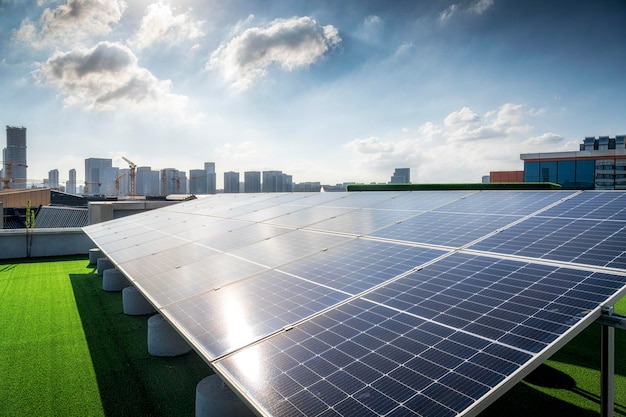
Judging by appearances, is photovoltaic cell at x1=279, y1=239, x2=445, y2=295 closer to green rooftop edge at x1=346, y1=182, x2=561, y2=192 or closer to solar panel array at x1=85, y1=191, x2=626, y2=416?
solar panel array at x1=85, y1=191, x2=626, y2=416

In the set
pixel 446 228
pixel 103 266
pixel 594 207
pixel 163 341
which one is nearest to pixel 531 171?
pixel 594 207

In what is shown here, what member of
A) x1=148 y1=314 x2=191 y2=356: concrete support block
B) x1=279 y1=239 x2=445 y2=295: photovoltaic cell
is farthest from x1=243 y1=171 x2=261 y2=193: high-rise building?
x1=279 y1=239 x2=445 y2=295: photovoltaic cell

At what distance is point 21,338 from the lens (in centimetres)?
1260

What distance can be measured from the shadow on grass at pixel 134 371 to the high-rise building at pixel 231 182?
158902mm

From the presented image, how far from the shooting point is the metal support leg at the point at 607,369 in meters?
5.70

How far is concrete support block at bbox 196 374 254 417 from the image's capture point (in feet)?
24.4

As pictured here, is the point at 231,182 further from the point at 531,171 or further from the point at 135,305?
the point at 135,305

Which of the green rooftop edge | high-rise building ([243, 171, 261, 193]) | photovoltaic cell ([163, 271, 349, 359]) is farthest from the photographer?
high-rise building ([243, 171, 261, 193])

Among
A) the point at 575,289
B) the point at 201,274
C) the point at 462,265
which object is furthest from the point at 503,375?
the point at 201,274

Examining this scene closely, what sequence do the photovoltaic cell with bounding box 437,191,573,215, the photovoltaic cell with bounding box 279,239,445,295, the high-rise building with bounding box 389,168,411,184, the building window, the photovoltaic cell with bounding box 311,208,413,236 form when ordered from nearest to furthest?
the photovoltaic cell with bounding box 279,239,445,295 → the photovoltaic cell with bounding box 437,191,573,215 → the photovoltaic cell with bounding box 311,208,413,236 → the building window → the high-rise building with bounding box 389,168,411,184

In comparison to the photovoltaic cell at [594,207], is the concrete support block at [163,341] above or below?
below

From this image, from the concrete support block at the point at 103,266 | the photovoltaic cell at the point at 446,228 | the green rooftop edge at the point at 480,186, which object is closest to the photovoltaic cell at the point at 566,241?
the photovoltaic cell at the point at 446,228

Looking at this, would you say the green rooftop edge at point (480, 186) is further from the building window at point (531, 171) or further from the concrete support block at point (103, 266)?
the building window at point (531, 171)

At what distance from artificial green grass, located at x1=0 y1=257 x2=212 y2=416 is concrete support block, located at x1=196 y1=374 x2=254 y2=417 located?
4.08 feet
